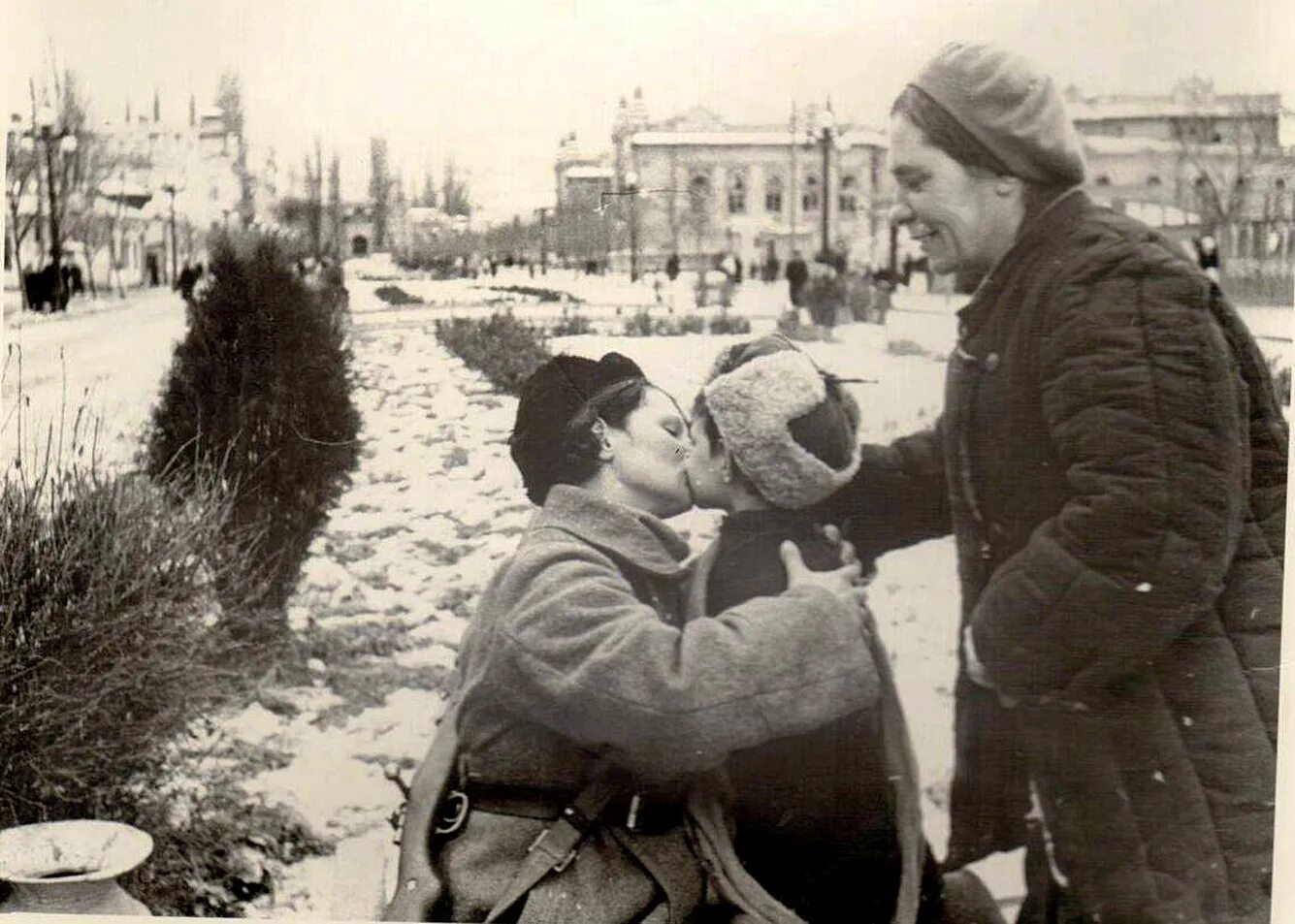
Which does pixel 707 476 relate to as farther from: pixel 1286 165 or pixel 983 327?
pixel 1286 165

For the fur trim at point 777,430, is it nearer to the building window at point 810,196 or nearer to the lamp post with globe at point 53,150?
the building window at point 810,196

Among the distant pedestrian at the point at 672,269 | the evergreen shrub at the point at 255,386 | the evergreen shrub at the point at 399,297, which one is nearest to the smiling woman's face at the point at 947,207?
the distant pedestrian at the point at 672,269

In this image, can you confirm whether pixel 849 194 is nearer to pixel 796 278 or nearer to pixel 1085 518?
pixel 796 278

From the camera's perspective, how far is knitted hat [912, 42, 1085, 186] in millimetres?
2969

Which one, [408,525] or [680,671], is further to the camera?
[408,525]

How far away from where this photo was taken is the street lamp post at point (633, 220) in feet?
10.4

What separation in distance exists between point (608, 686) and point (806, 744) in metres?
0.38

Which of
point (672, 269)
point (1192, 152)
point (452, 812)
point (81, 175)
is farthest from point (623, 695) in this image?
point (81, 175)

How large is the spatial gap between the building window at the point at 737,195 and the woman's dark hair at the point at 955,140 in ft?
1.09

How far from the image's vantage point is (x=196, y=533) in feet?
10.9

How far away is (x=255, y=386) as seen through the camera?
3324mm

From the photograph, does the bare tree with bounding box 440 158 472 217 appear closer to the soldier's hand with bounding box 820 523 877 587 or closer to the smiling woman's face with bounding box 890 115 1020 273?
the smiling woman's face with bounding box 890 115 1020 273

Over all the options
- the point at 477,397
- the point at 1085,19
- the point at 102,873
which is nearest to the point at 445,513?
the point at 477,397

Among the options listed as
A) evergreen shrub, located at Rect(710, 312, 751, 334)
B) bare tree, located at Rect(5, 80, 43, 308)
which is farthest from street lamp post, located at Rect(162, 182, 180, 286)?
evergreen shrub, located at Rect(710, 312, 751, 334)
